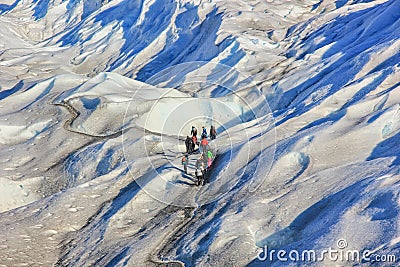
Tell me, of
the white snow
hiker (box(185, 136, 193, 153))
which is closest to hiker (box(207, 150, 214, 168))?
the white snow

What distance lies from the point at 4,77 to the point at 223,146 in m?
25.9

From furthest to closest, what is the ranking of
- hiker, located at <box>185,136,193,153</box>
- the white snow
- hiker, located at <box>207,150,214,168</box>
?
1. hiker, located at <box>185,136,193,153</box>
2. hiker, located at <box>207,150,214,168</box>
3. the white snow

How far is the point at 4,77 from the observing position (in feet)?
118

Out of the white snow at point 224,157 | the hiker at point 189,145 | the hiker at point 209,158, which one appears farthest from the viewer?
the hiker at point 189,145

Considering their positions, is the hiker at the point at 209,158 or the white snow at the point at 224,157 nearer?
the white snow at the point at 224,157

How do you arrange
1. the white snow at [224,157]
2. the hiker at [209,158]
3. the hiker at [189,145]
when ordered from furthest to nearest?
1. the hiker at [189,145]
2. the hiker at [209,158]
3. the white snow at [224,157]

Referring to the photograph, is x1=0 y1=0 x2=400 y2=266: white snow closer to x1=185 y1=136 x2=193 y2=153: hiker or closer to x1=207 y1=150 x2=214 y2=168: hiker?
x1=207 y1=150 x2=214 y2=168: hiker

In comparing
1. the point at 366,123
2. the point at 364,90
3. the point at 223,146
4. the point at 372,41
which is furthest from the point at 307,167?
the point at 372,41

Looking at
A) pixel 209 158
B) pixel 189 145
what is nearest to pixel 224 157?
pixel 209 158

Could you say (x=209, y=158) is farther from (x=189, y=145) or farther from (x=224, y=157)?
(x=189, y=145)

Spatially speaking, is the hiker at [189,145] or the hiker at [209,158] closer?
the hiker at [209,158]

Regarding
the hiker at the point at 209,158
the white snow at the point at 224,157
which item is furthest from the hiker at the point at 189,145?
the hiker at the point at 209,158

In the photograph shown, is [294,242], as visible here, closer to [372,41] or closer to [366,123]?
[366,123]

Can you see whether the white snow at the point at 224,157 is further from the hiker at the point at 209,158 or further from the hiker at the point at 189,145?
the hiker at the point at 189,145
